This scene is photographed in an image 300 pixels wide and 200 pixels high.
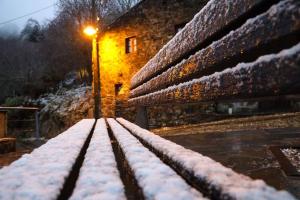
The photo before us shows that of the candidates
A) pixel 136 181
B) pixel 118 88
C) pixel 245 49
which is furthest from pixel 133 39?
pixel 136 181

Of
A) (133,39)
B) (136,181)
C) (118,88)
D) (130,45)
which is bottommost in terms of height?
(136,181)

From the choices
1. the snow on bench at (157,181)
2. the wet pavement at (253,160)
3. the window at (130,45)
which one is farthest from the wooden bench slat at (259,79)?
the window at (130,45)

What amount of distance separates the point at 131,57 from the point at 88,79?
36.0 feet

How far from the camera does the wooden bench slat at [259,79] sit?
2.37 feet

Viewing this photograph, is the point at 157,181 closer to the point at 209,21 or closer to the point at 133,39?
the point at 209,21

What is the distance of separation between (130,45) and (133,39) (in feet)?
1.21

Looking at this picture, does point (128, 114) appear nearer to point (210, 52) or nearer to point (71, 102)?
point (71, 102)

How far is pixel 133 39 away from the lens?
1562 centimetres

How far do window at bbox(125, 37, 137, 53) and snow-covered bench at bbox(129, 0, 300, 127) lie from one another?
46.4 ft

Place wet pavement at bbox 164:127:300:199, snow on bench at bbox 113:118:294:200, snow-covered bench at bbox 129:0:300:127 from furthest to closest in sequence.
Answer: wet pavement at bbox 164:127:300:199
snow-covered bench at bbox 129:0:300:127
snow on bench at bbox 113:118:294:200

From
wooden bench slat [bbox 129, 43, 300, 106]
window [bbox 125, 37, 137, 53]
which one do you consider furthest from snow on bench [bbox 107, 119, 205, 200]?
window [bbox 125, 37, 137, 53]

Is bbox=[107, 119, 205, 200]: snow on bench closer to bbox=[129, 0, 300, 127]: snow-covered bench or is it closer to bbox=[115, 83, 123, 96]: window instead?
bbox=[129, 0, 300, 127]: snow-covered bench

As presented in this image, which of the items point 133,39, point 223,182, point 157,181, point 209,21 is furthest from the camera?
point 133,39

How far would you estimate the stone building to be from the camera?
14.2m
